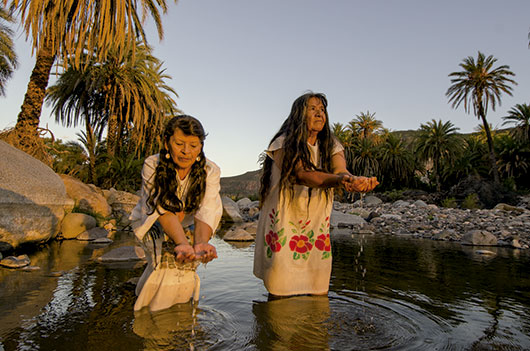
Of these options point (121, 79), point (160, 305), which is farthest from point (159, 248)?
point (121, 79)

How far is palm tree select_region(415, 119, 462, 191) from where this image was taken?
37.7 meters

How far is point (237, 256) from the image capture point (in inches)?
248

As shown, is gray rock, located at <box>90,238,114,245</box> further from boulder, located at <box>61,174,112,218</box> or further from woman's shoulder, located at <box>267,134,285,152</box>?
woman's shoulder, located at <box>267,134,285,152</box>

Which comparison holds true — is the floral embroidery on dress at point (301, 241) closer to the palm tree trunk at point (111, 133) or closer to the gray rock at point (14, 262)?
the gray rock at point (14, 262)

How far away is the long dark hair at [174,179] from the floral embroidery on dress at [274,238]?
0.68m

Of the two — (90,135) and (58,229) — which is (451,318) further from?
(90,135)

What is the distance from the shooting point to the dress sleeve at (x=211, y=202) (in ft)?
9.14

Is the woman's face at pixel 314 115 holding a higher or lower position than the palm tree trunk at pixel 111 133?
lower

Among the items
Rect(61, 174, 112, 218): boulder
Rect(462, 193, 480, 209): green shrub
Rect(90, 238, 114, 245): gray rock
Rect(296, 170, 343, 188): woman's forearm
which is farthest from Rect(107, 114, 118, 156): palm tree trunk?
Rect(462, 193, 480, 209): green shrub

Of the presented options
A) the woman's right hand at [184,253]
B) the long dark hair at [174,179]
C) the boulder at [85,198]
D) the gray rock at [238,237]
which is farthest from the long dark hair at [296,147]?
the boulder at [85,198]

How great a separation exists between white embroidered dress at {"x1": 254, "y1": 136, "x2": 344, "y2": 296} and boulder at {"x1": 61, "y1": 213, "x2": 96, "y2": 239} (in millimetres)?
5776

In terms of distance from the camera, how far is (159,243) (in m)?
2.84

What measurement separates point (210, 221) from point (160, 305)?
76cm

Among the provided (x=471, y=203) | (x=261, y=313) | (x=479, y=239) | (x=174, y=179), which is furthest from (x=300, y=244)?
(x=471, y=203)
